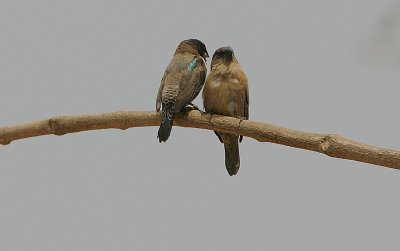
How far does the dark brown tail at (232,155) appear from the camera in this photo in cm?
468

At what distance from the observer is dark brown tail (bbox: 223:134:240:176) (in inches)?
184

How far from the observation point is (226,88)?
4.47 m

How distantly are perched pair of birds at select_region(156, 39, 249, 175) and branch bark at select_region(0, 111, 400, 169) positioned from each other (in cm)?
19

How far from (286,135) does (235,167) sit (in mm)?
1188

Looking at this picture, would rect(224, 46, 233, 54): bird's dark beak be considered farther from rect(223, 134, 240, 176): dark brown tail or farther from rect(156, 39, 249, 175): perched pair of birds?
rect(223, 134, 240, 176): dark brown tail

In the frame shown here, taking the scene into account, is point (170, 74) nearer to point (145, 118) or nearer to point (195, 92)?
point (195, 92)

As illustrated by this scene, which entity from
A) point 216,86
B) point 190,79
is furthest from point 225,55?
point 190,79

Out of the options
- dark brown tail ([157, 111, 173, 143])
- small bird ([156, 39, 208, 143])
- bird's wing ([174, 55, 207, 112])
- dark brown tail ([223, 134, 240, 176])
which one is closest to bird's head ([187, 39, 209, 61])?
small bird ([156, 39, 208, 143])

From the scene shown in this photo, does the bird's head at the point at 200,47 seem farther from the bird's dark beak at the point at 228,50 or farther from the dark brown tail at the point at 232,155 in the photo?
the dark brown tail at the point at 232,155

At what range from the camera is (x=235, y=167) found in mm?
4703

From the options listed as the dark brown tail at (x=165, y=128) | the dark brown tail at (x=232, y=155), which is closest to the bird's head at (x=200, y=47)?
the dark brown tail at (x=232, y=155)

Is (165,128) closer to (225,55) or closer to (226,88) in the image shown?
(226,88)

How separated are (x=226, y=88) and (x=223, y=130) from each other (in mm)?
537

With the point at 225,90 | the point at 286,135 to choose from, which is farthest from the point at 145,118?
the point at 286,135
